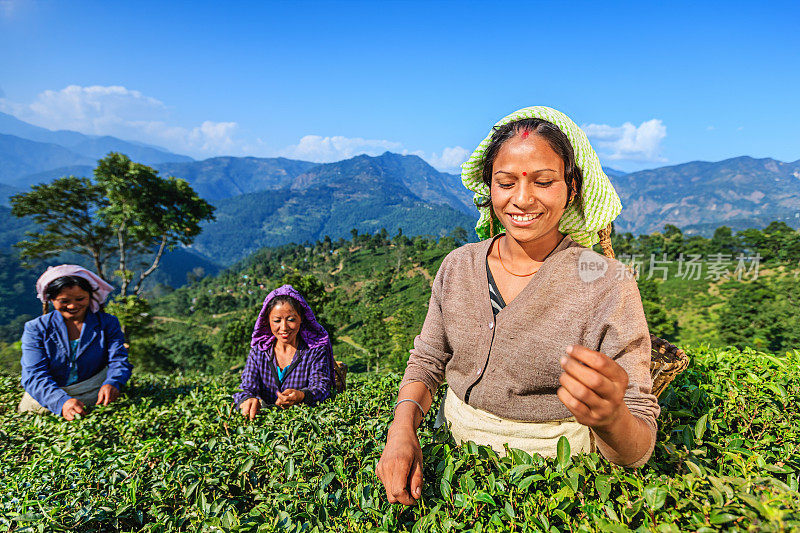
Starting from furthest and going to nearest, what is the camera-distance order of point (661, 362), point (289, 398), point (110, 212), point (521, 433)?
point (110, 212) < point (289, 398) < point (661, 362) < point (521, 433)

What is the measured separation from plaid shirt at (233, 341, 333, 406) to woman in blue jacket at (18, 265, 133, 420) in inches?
54.2

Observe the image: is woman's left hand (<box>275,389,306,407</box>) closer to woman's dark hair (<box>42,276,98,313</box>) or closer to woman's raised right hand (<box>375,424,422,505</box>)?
woman's raised right hand (<box>375,424,422,505</box>)

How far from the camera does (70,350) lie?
3910 mm

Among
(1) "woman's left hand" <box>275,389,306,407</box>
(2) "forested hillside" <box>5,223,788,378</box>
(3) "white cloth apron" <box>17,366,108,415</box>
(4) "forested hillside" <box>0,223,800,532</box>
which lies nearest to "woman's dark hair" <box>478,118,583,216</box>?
(4) "forested hillside" <box>0,223,800,532</box>

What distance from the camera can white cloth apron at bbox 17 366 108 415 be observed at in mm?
3855

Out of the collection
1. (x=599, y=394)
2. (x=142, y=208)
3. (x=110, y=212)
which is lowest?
(x=110, y=212)

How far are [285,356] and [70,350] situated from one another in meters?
2.12

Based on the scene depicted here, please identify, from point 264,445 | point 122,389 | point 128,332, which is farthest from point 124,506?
point 128,332

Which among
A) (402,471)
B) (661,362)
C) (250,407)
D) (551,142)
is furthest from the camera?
(250,407)

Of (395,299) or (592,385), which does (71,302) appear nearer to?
(592,385)

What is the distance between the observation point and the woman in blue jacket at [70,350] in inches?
146

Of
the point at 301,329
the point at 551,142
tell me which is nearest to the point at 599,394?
the point at 551,142

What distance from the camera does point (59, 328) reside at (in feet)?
12.7

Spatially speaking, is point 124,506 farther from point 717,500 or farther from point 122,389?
point 122,389
